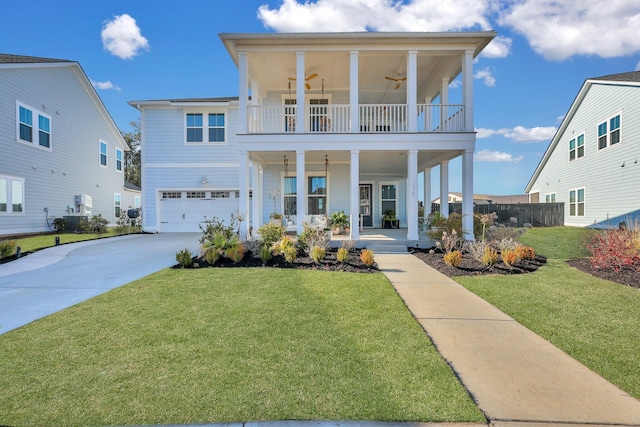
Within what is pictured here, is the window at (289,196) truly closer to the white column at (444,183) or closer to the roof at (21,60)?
the white column at (444,183)

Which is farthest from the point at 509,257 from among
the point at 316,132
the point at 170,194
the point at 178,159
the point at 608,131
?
the point at 170,194

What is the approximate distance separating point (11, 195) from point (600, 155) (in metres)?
27.9

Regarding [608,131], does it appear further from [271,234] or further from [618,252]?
[271,234]

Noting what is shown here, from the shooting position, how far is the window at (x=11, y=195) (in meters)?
13.0

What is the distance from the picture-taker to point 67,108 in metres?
16.5

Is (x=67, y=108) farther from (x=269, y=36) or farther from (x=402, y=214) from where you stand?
(x=402, y=214)

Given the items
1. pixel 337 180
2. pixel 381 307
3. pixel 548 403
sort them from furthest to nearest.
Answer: pixel 337 180, pixel 381 307, pixel 548 403

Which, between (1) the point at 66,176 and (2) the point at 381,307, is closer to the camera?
(2) the point at 381,307

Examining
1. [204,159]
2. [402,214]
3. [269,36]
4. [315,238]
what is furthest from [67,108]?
[402,214]

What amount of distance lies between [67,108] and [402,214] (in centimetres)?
1791

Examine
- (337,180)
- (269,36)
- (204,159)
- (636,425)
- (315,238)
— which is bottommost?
(636,425)

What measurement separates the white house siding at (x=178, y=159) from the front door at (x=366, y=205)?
6.13 meters

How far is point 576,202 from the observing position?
1905 cm

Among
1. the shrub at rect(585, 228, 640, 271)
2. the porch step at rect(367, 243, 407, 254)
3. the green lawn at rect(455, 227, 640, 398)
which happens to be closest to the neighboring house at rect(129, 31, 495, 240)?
the porch step at rect(367, 243, 407, 254)
